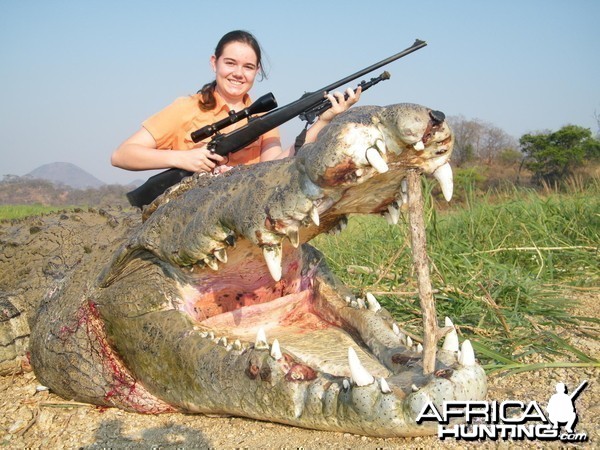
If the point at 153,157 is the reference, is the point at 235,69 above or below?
Result: above

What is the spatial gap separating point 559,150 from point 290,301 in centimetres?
1951

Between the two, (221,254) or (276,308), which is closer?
(221,254)

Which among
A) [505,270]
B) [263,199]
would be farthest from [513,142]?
[263,199]

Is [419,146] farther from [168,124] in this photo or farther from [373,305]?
[168,124]

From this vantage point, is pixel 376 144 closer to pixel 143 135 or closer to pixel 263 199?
pixel 263 199

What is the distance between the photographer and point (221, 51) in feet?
14.1

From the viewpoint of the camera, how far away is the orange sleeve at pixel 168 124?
397 cm

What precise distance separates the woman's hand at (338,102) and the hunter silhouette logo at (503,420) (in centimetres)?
280

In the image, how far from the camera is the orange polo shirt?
3.99 m

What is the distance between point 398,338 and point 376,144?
2.92ft

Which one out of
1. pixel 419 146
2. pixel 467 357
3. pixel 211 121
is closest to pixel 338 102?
pixel 211 121

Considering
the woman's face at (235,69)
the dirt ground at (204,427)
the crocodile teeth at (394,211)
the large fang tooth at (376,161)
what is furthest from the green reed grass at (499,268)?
the woman's face at (235,69)

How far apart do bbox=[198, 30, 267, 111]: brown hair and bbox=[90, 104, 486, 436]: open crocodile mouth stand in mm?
1800

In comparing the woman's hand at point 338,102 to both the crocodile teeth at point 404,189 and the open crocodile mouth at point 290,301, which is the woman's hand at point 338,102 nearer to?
the open crocodile mouth at point 290,301
